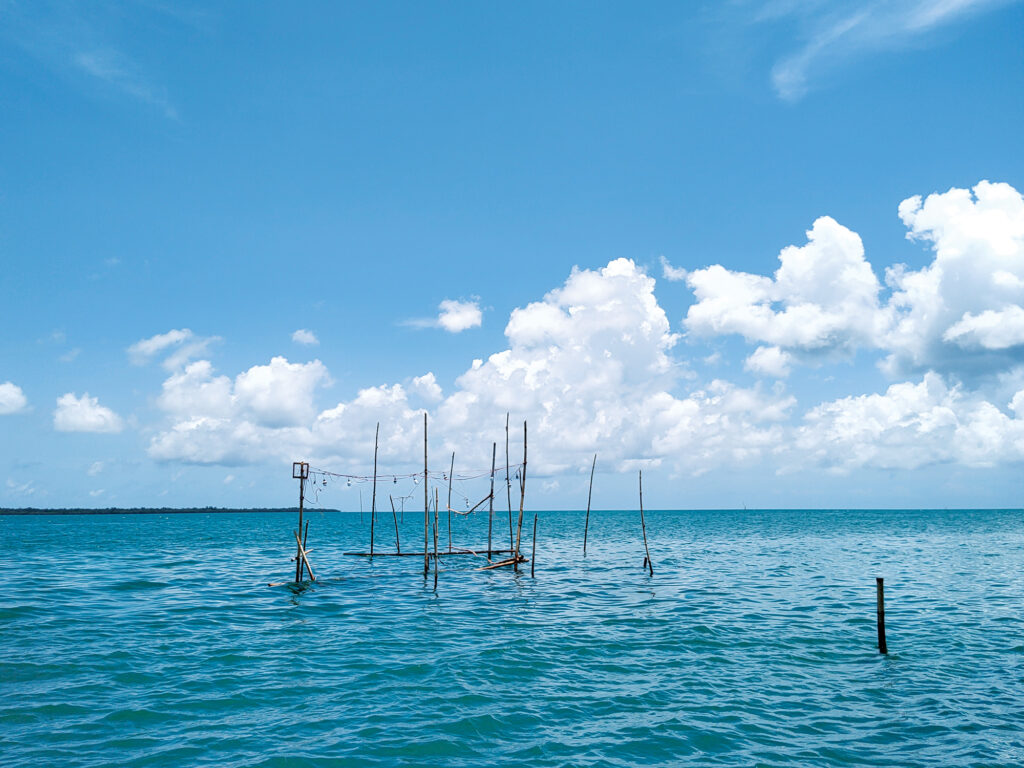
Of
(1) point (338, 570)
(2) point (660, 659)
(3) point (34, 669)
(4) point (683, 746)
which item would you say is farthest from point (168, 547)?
(4) point (683, 746)

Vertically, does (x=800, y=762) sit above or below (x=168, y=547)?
above

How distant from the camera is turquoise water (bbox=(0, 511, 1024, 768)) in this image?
13.0 meters

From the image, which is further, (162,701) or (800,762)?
(162,701)

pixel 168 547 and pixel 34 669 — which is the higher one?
pixel 34 669

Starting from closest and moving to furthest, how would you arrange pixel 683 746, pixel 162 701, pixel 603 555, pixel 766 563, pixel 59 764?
A: 1. pixel 59 764
2. pixel 683 746
3. pixel 162 701
4. pixel 766 563
5. pixel 603 555

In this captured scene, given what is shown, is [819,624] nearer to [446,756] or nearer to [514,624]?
[514,624]

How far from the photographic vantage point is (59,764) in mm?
11977

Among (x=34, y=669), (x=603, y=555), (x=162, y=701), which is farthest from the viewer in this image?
(x=603, y=555)

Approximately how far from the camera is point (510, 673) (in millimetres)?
18156

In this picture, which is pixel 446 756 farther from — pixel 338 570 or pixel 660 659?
pixel 338 570

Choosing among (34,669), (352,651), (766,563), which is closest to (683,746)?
(352,651)

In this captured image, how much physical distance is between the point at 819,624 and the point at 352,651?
17213 mm

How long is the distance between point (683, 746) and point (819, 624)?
46.0ft

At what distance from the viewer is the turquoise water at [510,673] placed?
42.7 feet
